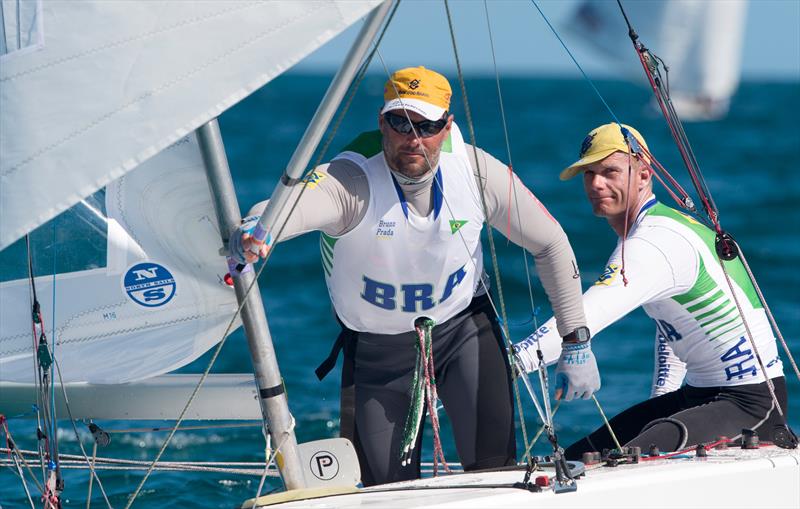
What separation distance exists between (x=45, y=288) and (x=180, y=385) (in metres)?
0.42

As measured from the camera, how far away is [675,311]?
3172mm

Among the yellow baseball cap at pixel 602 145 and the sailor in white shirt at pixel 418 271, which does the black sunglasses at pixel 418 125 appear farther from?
the yellow baseball cap at pixel 602 145

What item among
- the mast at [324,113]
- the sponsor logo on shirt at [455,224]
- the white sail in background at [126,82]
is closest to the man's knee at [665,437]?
the sponsor logo on shirt at [455,224]

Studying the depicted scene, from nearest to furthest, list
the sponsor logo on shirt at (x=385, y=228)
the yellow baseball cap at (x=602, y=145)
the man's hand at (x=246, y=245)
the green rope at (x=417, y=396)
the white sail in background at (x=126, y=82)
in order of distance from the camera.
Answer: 1. the white sail in background at (x=126, y=82)
2. the man's hand at (x=246, y=245)
3. the sponsor logo on shirt at (x=385, y=228)
4. the green rope at (x=417, y=396)
5. the yellow baseball cap at (x=602, y=145)

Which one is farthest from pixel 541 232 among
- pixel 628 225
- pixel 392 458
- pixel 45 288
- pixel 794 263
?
pixel 794 263

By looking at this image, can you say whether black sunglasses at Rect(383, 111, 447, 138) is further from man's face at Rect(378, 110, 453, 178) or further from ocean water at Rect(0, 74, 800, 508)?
ocean water at Rect(0, 74, 800, 508)

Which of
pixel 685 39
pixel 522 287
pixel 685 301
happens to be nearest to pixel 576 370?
pixel 685 301

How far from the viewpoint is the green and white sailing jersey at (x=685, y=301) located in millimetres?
3072

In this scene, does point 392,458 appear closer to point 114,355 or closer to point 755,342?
point 114,355

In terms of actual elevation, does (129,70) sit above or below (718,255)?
above

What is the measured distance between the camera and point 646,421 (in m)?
3.33

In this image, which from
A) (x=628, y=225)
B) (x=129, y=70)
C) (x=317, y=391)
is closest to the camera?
(x=129, y=70)

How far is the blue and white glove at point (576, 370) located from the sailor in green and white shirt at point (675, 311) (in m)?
0.17

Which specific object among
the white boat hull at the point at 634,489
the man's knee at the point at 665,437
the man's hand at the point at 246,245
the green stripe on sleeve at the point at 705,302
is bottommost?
the white boat hull at the point at 634,489
